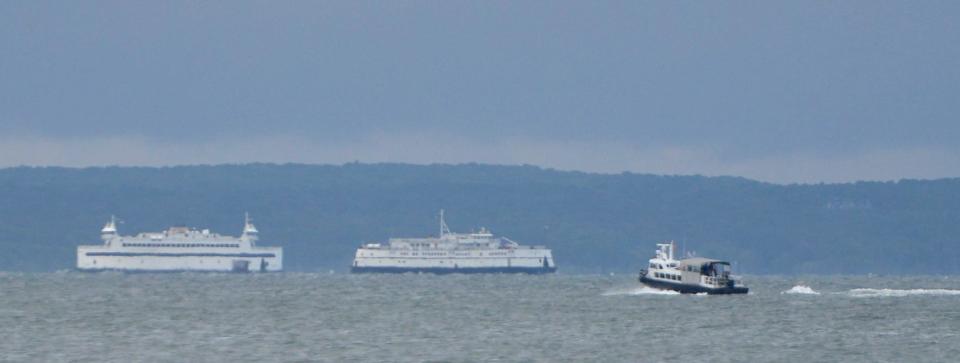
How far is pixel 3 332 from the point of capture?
278 feet

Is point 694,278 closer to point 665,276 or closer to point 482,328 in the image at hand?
point 665,276

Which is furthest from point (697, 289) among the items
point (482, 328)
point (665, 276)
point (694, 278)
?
point (482, 328)

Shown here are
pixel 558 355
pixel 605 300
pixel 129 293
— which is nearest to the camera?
pixel 558 355

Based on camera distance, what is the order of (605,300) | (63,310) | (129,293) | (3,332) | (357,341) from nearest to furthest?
(357,341), (3,332), (63,310), (605,300), (129,293)

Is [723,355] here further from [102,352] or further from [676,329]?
[102,352]

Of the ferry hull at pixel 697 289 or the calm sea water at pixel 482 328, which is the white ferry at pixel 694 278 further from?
the calm sea water at pixel 482 328

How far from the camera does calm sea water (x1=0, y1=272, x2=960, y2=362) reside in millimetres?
73562

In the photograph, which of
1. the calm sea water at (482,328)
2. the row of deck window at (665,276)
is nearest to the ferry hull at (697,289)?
the row of deck window at (665,276)

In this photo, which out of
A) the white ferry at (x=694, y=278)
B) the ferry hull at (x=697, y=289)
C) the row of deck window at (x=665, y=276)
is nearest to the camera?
the ferry hull at (x=697, y=289)

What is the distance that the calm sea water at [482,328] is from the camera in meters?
73.6

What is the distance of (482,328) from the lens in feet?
291

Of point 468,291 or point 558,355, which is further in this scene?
point 468,291

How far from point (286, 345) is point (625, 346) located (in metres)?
12.4

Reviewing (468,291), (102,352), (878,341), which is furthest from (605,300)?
(102,352)
